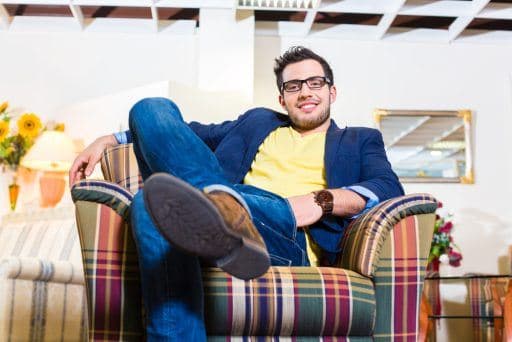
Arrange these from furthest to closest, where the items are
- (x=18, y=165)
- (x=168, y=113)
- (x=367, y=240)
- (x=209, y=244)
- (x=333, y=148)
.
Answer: (x=18, y=165) < (x=333, y=148) < (x=367, y=240) < (x=168, y=113) < (x=209, y=244)

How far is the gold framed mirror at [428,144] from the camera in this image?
489cm

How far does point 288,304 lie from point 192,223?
0.43 meters

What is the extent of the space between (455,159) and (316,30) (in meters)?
1.45

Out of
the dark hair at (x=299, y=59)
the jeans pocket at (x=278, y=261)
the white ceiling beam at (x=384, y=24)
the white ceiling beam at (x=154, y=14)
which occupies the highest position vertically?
the white ceiling beam at (x=154, y=14)

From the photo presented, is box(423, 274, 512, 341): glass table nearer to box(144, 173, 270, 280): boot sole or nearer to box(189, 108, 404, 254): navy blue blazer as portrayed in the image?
box(189, 108, 404, 254): navy blue blazer

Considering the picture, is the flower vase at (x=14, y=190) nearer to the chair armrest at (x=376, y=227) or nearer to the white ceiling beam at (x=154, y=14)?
the white ceiling beam at (x=154, y=14)

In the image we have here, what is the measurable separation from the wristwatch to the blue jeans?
182 millimetres

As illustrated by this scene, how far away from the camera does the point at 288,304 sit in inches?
52.5

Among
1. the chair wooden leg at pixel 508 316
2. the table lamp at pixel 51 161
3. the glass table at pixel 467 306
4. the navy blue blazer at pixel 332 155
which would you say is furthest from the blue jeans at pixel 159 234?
the table lamp at pixel 51 161

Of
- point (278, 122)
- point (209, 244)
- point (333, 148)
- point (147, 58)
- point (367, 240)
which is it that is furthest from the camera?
point (147, 58)

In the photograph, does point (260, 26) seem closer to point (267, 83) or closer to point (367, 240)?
point (267, 83)

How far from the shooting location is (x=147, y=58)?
5.02 metres

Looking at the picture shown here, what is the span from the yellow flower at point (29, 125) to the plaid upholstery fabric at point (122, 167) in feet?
9.57

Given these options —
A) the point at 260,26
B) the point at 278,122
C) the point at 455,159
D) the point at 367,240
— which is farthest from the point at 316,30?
the point at 367,240
